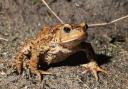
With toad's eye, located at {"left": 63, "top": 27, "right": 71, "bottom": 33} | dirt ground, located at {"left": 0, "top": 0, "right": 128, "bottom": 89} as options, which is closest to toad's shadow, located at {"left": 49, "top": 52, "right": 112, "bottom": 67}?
dirt ground, located at {"left": 0, "top": 0, "right": 128, "bottom": 89}

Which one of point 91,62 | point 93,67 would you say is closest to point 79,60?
point 91,62

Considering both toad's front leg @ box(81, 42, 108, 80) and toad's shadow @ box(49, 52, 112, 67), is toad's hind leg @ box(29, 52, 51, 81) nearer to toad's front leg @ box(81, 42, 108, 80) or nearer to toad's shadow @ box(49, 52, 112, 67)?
toad's shadow @ box(49, 52, 112, 67)

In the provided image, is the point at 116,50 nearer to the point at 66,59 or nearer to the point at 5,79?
the point at 66,59

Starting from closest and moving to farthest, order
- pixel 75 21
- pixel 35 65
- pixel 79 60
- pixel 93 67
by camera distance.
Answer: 1. pixel 35 65
2. pixel 93 67
3. pixel 79 60
4. pixel 75 21

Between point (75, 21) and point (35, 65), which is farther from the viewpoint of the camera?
point (75, 21)

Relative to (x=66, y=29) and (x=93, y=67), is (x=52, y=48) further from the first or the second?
(x=93, y=67)

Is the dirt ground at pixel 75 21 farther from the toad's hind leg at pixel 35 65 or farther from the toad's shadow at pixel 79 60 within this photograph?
the toad's hind leg at pixel 35 65

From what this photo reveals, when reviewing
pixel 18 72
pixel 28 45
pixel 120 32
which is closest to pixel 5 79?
pixel 18 72

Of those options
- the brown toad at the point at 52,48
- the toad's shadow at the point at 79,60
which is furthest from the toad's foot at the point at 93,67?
the toad's shadow at the point at 79,60
